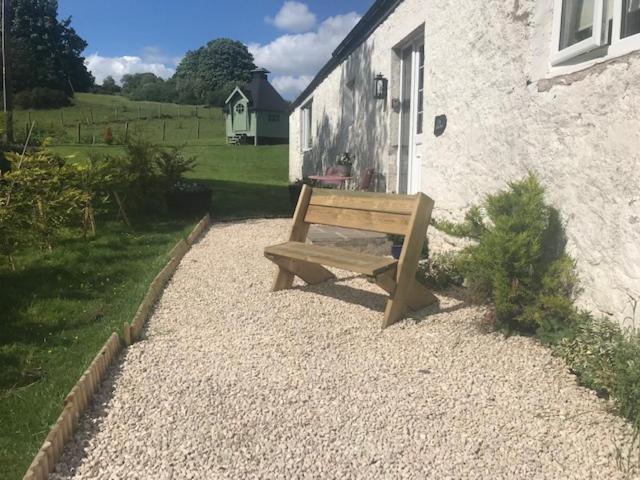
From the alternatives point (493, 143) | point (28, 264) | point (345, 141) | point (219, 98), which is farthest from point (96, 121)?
point (493, 143)

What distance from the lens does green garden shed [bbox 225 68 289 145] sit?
103 feet

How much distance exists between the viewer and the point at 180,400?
285 centimetres

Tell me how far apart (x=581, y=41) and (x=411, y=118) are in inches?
151

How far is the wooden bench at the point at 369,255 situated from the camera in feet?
12.5

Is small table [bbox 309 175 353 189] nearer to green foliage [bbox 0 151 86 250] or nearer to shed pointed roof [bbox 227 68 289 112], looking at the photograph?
green foliage [bbox 0 151 86 250]

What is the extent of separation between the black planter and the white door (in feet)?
10.5

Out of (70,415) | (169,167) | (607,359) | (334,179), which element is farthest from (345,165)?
(70,415)

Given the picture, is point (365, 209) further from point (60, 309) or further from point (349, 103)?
point (349, 103)

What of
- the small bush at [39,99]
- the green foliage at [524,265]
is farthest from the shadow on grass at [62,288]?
the small bush at [39,99]

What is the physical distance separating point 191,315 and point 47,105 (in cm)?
4046

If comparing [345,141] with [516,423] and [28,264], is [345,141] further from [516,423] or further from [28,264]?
[516,423]

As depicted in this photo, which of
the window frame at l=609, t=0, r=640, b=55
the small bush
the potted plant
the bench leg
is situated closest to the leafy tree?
the small bush

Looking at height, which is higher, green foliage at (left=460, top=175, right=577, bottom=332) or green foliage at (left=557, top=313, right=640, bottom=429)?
green foliage at (left=460, top=175, right=577, bottom=332)

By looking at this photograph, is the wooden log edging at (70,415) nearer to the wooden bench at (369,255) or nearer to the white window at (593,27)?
the wooden bench at (369,255)
